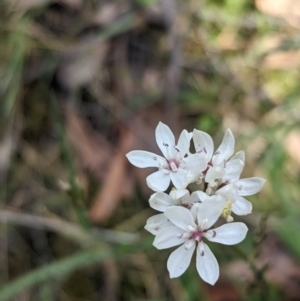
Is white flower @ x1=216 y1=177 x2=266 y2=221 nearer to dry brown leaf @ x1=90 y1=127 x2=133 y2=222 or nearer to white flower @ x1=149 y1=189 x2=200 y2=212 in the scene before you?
white flower @ x1=149 y1=189 x2=200 y2=212

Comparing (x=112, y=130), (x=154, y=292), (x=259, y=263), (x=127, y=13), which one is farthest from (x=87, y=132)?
(x=259, y=263)

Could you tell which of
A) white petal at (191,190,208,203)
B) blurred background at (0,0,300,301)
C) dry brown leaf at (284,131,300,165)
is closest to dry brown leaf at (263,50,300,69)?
blurred background at (0,0,300,301)

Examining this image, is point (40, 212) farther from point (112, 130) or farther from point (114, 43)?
point (114, 43)

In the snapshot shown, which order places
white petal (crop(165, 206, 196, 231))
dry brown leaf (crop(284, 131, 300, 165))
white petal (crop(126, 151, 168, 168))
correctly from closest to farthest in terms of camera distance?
white petal (crop(165, 206, 196, 231)) → white petal (crop(126, 151, 168, 168)) → dry brown leaf (crop(284, 131, 300, 165))

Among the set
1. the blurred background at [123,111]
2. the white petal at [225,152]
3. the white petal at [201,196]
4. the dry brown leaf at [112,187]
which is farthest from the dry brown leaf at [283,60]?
the white petal at [201,196]

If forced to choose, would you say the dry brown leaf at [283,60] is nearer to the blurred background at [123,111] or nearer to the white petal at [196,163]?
the blurred background at [123,111]

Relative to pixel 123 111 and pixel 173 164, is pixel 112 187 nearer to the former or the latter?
pixel 123 111

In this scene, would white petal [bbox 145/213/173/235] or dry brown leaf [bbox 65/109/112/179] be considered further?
dry brown leaf [bbox 65/109/112/179]

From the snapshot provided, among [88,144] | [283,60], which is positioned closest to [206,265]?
[88,144]
